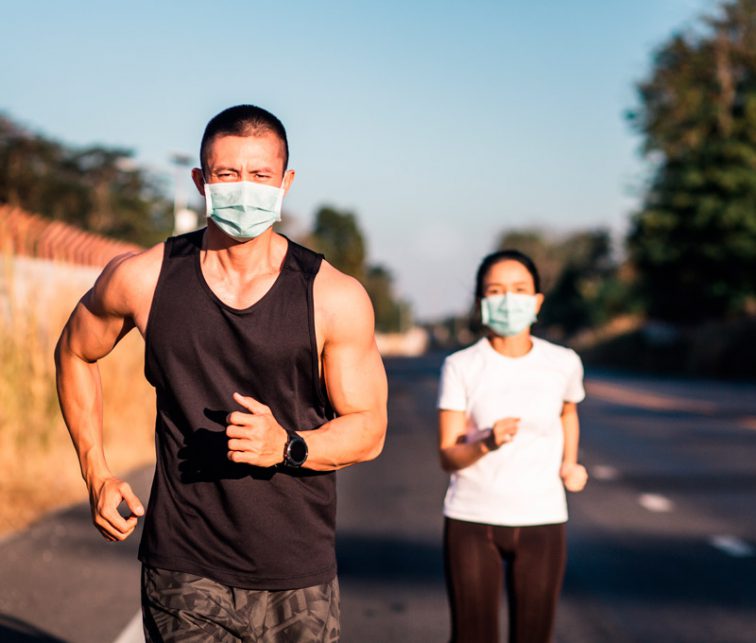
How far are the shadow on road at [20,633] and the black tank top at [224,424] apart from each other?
3130 mm

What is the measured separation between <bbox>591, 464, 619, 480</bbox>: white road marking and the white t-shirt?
9.49 meters

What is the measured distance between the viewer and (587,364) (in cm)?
7419

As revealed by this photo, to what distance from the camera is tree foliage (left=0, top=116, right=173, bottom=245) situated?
5059 cm

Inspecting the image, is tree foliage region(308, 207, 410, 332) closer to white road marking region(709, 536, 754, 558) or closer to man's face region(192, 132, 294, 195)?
white road marking region(709, 536, 754, 558)

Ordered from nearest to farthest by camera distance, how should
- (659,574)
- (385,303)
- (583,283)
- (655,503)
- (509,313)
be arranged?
(509,313) < (659,574) < (655,503) < (583,283) < (385,303)

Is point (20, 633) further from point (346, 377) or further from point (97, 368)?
point (346, 377)

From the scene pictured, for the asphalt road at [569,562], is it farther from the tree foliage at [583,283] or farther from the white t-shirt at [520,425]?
the tree foliage at [583,283]

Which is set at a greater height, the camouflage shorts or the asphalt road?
the camouflage shorts

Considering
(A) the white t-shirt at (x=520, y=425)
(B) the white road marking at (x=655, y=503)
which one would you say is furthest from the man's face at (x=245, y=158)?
(B) the white road marking at (x=655, y=503)

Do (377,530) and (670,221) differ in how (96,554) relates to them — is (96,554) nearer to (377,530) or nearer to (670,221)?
(377,530)

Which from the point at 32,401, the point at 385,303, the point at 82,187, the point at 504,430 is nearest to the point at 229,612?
the point at 504,430

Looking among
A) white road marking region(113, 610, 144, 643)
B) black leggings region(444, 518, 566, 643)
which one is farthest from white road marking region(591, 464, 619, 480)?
black leggings region(444, 518, 566, 643)

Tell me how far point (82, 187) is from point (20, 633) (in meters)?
57.8

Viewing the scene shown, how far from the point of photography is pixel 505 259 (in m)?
5.23
